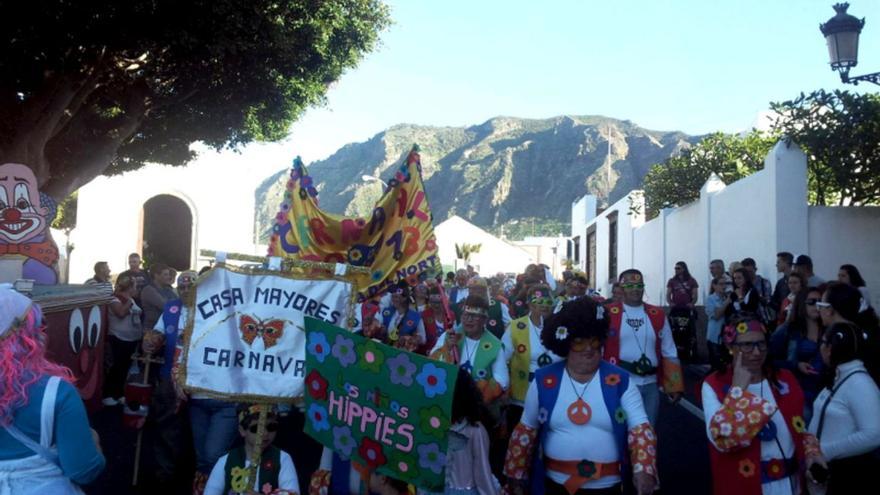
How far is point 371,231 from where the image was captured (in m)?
6.56

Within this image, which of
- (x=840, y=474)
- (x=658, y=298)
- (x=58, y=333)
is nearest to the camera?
(x=840, y=474)

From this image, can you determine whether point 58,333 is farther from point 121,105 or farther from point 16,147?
point 121,105

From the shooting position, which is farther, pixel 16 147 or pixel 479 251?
pixel 479 251

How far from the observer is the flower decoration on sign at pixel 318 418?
411cm

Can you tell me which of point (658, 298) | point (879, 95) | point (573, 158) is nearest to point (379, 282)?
point (879, 95)

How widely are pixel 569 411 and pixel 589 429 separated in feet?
0.41

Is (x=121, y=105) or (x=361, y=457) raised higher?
(x=121, y=105)

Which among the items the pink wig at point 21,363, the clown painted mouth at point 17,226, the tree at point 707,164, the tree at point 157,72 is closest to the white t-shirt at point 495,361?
the pink wig at point 21,363

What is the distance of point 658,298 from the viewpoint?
2352 centimetres

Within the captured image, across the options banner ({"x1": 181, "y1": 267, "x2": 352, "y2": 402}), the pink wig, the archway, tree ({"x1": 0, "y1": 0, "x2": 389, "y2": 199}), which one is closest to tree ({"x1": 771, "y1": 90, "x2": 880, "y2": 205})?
tree ({"x1": 0, "y1": 0, "x2": 389, "y2": 199})

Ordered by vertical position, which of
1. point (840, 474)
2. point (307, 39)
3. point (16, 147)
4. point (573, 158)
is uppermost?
point (573, 158)

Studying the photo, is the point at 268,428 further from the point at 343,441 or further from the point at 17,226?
the point at 17,226

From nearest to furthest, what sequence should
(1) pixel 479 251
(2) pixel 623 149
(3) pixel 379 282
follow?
(3) pixel 379 282
(1) pixel 479 251
(2) pixel 623 149

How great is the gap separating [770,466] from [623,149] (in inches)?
7578
